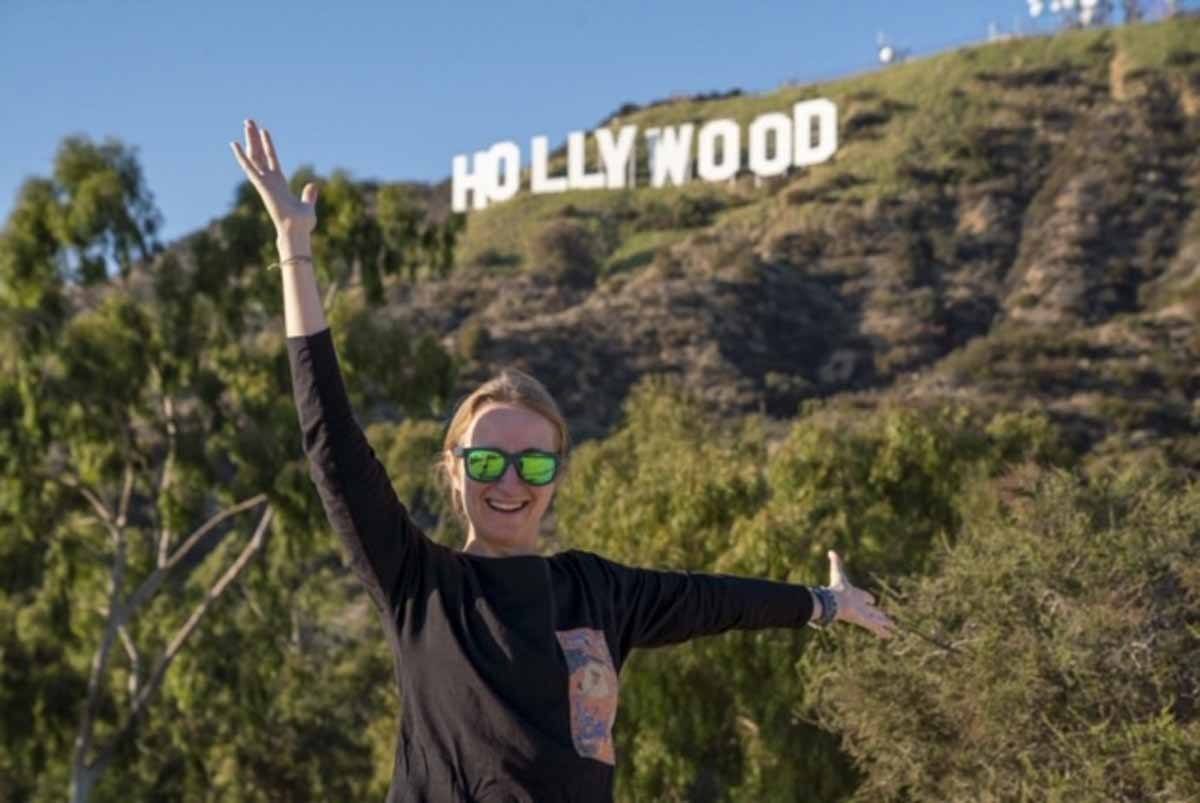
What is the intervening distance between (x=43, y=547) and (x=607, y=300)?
46.5 m

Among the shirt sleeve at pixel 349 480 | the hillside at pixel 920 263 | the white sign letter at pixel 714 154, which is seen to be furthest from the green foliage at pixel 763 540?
the white sign letter at pixel 714 154

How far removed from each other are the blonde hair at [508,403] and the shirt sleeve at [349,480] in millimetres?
253

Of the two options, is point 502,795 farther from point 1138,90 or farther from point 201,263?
point 1138,90

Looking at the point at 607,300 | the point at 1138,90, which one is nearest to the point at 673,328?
the point at 607,300

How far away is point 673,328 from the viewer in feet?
195

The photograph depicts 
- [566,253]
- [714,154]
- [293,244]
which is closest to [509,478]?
[293,244]

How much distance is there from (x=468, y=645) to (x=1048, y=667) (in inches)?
223

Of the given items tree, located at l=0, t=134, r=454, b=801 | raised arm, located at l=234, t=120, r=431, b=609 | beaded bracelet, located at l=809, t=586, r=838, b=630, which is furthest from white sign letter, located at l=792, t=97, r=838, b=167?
raised arm, located at l=234, t=120, r=431, b=609

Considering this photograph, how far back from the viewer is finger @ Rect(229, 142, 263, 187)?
3076mm

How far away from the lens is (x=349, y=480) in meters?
2.94

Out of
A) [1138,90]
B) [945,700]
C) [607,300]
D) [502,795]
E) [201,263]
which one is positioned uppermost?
[1138,90]

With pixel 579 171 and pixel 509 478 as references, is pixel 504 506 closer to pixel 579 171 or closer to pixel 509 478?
pixel 509 478

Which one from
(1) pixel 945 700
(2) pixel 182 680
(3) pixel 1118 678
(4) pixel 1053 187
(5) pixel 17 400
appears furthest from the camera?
(4) pixel 1053 187

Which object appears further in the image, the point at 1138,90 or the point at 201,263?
the point at 1138,90
